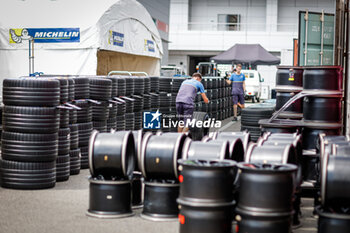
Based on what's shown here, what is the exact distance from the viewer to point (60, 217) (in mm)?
8766

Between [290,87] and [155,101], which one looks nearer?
[290,87]

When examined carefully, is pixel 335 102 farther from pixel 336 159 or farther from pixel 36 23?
pixel 36 23

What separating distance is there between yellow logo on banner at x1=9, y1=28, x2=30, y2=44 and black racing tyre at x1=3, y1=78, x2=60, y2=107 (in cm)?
1229

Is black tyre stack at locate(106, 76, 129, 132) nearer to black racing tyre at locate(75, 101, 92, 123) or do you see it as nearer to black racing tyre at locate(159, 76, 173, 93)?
black racing tyre at locate(75, 101, 92, 123)

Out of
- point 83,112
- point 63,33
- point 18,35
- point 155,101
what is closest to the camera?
point 83,112

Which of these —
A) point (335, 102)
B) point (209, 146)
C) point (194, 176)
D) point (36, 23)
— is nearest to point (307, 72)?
point (335, 102)

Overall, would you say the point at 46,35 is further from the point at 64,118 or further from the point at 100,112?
the point at 64,118

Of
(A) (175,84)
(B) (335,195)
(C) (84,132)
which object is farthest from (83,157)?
(B) (335,195)

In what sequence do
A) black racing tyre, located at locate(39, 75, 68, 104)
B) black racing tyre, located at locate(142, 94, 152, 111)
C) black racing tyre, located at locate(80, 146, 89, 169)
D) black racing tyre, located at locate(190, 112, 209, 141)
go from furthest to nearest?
black racing tyre, located at locate(142, 94, 152, 111)
black racing tyre, located at locate(190, 112, 209, 141)
black racing tyre, located at locate(80, 146, 89, 169)
black racing tyre, located at locate(39, 75, 68, 104)

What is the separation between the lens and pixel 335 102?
11.6 m

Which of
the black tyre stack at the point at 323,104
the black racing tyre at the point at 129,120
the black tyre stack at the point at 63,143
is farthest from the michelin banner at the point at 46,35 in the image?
the black tyre stack at the point at 323,104

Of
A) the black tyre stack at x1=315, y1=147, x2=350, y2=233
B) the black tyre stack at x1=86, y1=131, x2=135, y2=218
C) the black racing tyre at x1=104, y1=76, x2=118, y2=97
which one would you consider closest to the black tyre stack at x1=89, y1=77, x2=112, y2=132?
the black racing tyre at x1=104, y1=76, x2=118, y2=97

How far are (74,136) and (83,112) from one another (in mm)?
700

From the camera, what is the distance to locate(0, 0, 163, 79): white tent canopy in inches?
848
